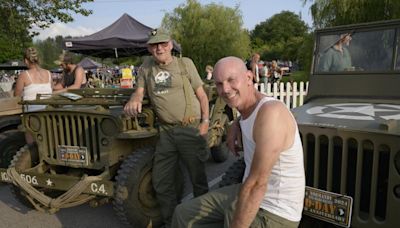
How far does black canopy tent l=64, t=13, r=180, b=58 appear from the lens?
9.66 metres

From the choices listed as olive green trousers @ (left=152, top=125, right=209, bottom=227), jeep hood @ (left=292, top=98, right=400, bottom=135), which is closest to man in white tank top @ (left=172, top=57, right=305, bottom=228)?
jeep hood @ (left=292, top=98, right=400, bottom=135)

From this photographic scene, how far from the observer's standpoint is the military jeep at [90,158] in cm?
361

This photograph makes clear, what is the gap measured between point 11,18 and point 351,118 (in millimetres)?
11672

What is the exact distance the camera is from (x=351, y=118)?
2.77 meters

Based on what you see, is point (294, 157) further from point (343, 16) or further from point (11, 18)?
point (343, 16)

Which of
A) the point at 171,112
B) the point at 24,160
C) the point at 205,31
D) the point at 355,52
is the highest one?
the point at 205,31

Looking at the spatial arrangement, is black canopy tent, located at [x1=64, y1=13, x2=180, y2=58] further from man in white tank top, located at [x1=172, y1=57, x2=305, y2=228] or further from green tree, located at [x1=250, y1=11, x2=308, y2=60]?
green tree, located at [x1=250, y1=11, x2=308, y2=60]

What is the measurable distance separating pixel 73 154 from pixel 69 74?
209 centimetres

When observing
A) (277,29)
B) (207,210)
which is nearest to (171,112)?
(207,210)

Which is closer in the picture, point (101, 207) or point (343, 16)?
point (101, 207)

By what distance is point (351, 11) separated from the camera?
1369cm

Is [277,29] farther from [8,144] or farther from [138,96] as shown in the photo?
[138,96]

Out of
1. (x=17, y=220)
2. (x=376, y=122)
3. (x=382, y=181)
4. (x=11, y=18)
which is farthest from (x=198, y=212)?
(x=11, y=18)

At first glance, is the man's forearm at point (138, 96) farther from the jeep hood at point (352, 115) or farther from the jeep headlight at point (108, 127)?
the jeep hood at point (352, 115)
